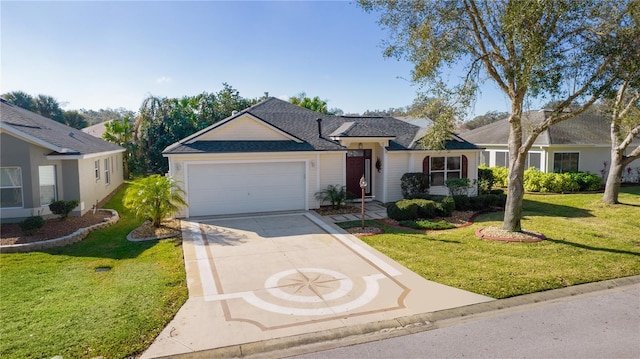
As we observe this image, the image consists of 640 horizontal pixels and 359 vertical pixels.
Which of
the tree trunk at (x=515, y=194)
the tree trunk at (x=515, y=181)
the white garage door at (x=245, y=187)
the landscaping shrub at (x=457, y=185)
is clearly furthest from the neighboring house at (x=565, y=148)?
the white garage door at (x=245, y=187)

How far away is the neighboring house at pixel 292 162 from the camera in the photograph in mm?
14961

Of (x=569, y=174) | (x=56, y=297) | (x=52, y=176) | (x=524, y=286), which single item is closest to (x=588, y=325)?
(x=524, y=286)

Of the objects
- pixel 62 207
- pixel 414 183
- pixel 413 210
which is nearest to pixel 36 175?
pixel 62 207

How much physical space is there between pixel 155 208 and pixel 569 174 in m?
21.1

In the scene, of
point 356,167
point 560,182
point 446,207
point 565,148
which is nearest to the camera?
point 446,207

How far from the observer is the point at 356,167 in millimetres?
18641

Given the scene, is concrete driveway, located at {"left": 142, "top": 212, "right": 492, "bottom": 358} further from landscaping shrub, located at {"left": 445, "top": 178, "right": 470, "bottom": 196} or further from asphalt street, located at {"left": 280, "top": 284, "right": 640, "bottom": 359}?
landscaping shrub, located at {"left": 445, "top": 178, "right": 470, "bottom": 196}

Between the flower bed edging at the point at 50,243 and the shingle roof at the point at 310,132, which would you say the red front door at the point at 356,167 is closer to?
the shingle roof at the point at 310,132

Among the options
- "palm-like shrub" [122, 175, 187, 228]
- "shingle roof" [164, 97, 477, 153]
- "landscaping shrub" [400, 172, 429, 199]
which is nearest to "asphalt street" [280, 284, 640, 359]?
"palm-like shrub" [122, 175, 187, 228]

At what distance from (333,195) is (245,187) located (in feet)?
11.6

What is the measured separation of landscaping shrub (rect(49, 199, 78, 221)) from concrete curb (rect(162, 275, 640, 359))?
10.4 meters

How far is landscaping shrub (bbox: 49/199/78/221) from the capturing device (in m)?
13.4

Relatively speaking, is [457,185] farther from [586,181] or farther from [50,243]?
[50,243]

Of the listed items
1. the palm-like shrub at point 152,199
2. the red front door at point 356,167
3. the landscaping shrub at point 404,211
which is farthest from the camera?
the red front door at point 356,167
